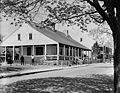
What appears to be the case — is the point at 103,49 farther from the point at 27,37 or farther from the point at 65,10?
the point at 65,10

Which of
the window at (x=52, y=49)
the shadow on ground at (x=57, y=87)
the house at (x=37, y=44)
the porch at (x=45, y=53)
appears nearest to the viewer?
the shadow on ground at (x=57, y=87)

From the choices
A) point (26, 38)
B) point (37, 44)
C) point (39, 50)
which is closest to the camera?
point (37, 44)

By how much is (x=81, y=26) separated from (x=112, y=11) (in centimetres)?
353

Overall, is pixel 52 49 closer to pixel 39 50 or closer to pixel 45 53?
pixel 39 50

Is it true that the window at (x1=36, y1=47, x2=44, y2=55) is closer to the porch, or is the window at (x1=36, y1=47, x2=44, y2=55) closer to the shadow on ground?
the porch

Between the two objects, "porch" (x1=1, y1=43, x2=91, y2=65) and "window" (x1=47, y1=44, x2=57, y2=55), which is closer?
"porch" (x1=1, y1=43, x2=91, y2=65)

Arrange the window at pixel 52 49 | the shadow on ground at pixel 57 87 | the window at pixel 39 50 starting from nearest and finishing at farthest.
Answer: the shadow on ground at pixel 57 87
the window at pixel 52 49
the window at pixel 39 50

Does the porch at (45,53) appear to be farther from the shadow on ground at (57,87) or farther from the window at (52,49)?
the shadow on ground at (57,87)

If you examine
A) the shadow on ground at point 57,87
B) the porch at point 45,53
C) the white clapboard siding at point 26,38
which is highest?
the white clapboard siding at point 26,38

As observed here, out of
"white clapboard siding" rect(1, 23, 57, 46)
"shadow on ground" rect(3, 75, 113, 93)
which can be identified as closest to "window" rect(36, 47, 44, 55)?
"white clapboard siding" rect(1, 23, 57, 46)

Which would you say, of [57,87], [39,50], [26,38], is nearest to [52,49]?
[39,50]

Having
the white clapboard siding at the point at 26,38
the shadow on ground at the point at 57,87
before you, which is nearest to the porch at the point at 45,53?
the white clapboard siding at the point at 26,38

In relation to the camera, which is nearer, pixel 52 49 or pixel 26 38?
pixel 52 49

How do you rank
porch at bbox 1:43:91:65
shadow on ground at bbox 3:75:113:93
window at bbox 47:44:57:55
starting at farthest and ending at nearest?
1. window at bbox 47:44:57:55
2. porch at bbox 1:43:91:65
3. shadow on ground at bbox 3:75:113:93
